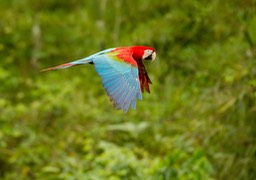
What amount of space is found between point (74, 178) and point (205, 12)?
1.65m

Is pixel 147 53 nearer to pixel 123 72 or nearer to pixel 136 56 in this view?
pixel 136 56

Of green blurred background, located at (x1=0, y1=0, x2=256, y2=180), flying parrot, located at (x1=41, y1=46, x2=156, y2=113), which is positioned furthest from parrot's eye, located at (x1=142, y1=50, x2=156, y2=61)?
green blurred background, located at (x1=0, y1=0, x2=256, y2=180)

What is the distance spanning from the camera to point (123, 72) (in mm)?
2811

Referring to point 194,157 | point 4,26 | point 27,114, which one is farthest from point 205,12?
point 4,26

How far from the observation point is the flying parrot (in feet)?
8.74

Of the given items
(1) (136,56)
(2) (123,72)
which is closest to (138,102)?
(1) (136,56)

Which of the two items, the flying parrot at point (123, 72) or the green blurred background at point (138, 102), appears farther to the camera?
the green blurred background at point (138, 102)

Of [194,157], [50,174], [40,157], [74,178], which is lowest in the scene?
[194,157]

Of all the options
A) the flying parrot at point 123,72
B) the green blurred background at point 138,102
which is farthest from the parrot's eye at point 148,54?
the green blurred background at point 138,102

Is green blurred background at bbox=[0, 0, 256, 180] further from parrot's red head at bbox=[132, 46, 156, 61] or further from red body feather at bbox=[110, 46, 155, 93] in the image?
parrot's red head at bbox=[132, 46, 156, 61]

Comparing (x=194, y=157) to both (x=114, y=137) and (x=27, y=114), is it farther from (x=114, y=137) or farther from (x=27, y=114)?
(x=27, y=114)

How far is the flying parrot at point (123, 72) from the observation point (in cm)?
266

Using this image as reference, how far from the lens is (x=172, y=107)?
6.02 m

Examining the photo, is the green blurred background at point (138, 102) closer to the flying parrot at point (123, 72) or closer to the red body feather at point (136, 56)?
the red body feather at point (136, 56)
